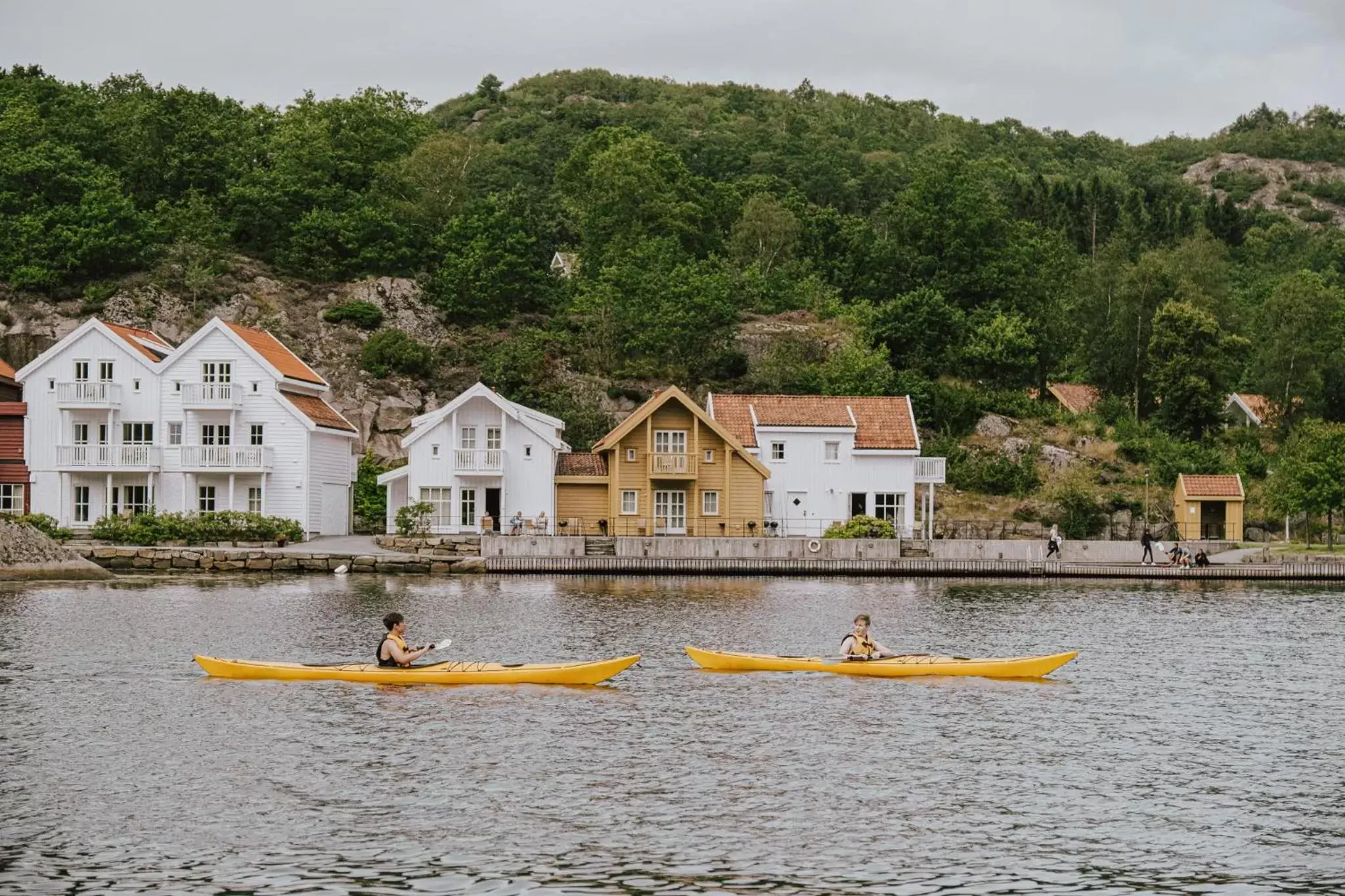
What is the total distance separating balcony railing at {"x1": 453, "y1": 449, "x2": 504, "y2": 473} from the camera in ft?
260

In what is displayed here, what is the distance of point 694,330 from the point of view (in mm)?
100688

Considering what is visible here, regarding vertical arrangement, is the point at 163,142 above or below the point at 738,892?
above

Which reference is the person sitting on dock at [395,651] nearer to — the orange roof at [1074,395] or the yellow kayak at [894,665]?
the yellow kayak at [894,665]

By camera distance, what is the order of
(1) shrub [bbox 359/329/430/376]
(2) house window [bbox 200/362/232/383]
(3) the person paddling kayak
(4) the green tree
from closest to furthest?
(3) the person paddling kayak < (2) house window [bbox 200/362/232/383] < (1) shrub [bbox 359/329/430/376] < (4) the green tree

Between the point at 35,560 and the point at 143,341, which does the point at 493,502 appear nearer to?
the point at 143,341

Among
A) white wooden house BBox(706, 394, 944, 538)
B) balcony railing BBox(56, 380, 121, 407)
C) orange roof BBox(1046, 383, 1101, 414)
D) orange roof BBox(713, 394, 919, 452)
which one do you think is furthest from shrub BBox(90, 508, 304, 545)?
orange roof BBox(1046, 383, 1101, 414)

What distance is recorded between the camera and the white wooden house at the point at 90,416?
79.8m

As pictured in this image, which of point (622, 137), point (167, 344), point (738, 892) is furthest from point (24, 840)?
point (622, 137)

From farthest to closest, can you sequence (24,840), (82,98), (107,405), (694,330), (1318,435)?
1. (82,98)
2. (694,330)
3. (1318,435)
4. (107,405)
5. (24,840)

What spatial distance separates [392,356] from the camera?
3851 inches

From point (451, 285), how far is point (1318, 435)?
55.5 meters

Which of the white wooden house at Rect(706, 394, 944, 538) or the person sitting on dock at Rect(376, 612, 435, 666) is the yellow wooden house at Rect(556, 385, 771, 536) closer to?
the white wooden house at Rect(706, 394, 944, 538)

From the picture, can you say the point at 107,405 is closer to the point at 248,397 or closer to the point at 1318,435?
the point at 248,397

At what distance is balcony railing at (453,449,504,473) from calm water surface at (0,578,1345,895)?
30294mm
